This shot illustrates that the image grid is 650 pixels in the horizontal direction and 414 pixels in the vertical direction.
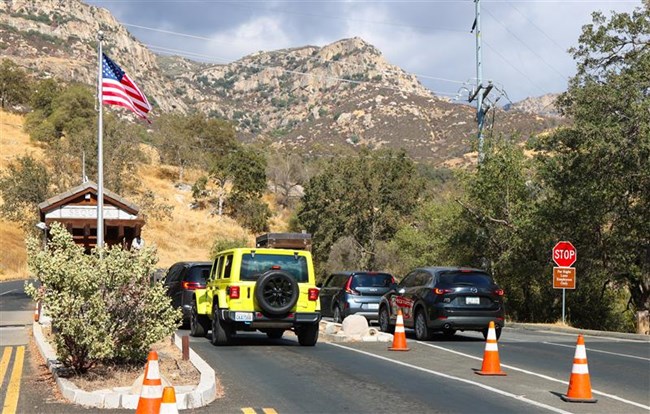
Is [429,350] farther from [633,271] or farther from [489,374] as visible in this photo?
[633,271]

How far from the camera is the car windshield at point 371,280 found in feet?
81.5

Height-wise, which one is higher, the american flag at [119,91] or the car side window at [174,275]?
the american flag at [119,91]

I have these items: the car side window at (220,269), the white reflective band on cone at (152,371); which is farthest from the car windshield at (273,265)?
the white reflective band on cone at (152,371)

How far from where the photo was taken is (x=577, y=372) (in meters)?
10.5

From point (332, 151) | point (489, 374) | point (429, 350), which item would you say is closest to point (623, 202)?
point (429, 350)

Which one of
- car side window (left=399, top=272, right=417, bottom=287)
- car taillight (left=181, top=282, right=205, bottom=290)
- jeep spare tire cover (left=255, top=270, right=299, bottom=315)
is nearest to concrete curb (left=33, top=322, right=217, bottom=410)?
jeep spare tire cover (left=255, top=270, right=299, bottom=315)

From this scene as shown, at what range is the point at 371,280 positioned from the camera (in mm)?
25000

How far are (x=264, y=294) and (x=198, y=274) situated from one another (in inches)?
216

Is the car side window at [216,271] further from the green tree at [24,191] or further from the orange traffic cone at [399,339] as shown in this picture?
the green tree at [24,191]

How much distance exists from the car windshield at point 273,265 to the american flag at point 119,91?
687 centimetres

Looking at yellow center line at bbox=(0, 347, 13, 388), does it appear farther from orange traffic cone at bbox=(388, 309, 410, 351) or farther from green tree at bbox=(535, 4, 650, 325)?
green tree at bbox=(535, 4, 650, 325)

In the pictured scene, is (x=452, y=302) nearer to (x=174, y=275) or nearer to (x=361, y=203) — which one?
(x=174, y=275)

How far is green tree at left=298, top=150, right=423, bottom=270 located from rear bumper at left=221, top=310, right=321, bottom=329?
3908cm

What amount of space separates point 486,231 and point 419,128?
11111 centimetres
